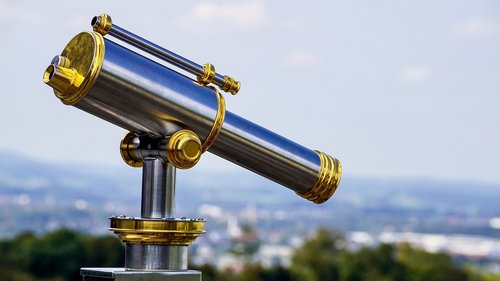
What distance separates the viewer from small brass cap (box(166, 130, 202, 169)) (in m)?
2.68

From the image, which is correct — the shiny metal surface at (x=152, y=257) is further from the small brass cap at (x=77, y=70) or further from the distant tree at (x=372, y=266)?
the distant tree at (x=372, y=266)

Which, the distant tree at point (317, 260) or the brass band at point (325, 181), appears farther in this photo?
the distant tree at point (317, 260)

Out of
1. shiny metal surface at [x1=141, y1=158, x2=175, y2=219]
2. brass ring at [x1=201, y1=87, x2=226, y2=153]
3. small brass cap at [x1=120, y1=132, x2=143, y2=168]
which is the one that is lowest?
shiny metal surface at [x1=141, y1=158, x2=175, y2=219]

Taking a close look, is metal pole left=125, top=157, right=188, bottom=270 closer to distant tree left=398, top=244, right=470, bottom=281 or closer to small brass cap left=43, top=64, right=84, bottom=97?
small brass cap left=43, top=64, right=84, bottom=97

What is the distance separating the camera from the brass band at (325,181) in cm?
302

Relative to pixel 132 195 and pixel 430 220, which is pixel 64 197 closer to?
pixel 132 195

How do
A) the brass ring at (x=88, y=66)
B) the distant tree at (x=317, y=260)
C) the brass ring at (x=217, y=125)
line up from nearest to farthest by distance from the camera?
the brass ring at (x=88, y=66) → the brass ring at (x=217, y=125) → the distant tree at (x=317, y=260)

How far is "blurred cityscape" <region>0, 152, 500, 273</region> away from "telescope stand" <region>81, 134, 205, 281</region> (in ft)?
186

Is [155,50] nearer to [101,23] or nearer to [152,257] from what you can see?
[101,23]

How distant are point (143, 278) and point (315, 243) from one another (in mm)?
32462

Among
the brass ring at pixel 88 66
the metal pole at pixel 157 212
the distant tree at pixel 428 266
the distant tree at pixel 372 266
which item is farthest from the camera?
the distant tree at pixel 428 266

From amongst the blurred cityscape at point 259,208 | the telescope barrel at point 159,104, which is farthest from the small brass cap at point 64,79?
the blurred cityscape at point 259,208

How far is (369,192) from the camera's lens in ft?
382

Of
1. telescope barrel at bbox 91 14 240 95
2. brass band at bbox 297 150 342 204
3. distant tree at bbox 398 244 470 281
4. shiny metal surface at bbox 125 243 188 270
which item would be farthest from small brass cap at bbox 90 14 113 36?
distant tree at bbox 398 244 470 281
